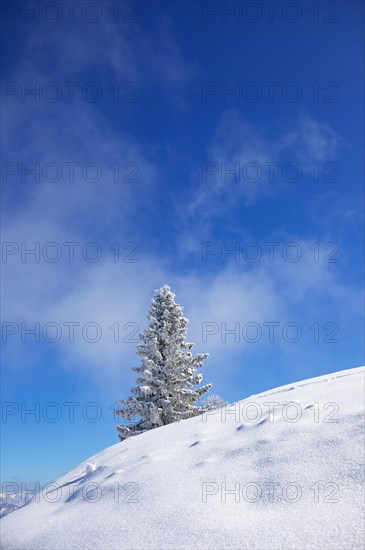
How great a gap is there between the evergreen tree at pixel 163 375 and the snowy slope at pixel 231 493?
13843 millimetres

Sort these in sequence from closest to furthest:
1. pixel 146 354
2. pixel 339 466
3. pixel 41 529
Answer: pixel 339 466 < pixel 41 529 < pixel 146 354

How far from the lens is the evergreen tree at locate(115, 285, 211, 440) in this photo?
2117 cm

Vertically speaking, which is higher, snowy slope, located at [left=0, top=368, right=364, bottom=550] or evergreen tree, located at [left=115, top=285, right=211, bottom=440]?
evergreen tree, located at [left=115, top=285, right=211, bottom=440]

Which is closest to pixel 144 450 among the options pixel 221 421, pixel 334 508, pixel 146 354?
pixel 221 421

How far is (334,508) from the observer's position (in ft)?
14.1

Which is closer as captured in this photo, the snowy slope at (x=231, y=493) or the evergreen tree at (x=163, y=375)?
the snowy slope at (x=231, y=493)

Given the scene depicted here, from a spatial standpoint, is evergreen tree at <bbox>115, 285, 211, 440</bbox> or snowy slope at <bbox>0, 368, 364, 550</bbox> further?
evergreen tree at <bbox>115, 285, 211, 440</bbox>

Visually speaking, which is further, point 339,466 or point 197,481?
point 197,481

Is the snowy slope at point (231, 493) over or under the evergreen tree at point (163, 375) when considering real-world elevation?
under

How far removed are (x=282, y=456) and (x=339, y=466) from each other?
2.79 ft

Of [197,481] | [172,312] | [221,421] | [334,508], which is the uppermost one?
[172,312]

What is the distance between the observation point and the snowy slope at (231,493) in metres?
4.21

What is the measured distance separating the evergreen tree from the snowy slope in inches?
545

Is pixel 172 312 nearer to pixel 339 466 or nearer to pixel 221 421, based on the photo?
pixel 221 421
